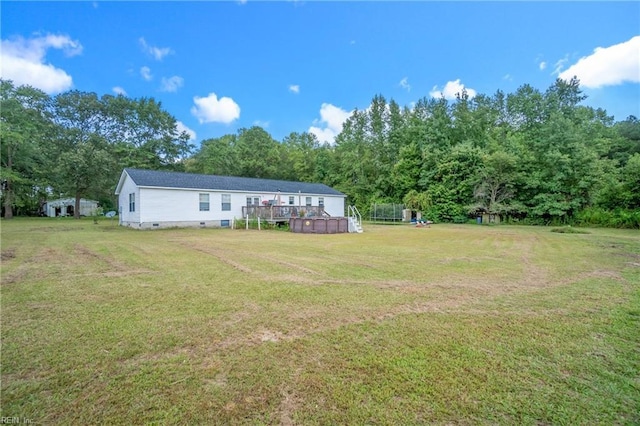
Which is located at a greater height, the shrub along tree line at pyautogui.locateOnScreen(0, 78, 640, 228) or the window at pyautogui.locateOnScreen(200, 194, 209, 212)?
the shrub along tree line at pyautogui.locateOnScreen(0, 78, 640, 228)

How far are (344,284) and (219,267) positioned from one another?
3003mm

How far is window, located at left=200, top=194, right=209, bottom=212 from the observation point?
61.1ft

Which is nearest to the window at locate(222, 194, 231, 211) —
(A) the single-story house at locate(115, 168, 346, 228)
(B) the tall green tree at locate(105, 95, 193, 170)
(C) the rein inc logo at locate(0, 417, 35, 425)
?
(A) the single-story house at locate(115, 168, 346, 228)

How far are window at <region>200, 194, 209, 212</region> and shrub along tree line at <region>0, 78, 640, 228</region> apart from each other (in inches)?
641

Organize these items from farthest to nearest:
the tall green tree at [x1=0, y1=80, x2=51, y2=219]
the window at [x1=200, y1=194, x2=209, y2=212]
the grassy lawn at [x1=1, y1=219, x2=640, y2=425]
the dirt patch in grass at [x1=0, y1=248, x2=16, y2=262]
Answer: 1. the tall green tree at [x1=0, y1=80, x2=51, y2=219]
2. the window at [x1=200, y1=194, x2=209, y2=212]
3. the dirt patch in grass at [x1=0, y1=248, x2=16, y2=262]
4. the grassy lawn at [x1=1, y1=219, x2=640, y2=425]

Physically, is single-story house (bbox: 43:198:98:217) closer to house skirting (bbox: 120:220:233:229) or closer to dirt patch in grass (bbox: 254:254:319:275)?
house skirting (bbox: 120:220:233:229)

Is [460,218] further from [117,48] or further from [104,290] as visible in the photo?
[117,48]

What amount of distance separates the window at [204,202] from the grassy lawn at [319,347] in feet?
42.1

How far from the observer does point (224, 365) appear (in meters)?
2.60

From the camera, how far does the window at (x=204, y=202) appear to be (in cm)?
1862

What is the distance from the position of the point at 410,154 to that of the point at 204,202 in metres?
21.2

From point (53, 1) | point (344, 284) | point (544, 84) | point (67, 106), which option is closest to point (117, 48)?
point (53, 1)

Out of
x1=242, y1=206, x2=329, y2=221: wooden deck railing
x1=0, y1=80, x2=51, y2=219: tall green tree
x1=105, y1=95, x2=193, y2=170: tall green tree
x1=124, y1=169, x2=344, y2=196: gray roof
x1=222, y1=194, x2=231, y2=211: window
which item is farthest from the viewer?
x1=105, y1=95, x2=193, y2=170: tall green tree

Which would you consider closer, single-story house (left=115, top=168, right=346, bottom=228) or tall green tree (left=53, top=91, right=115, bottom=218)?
single-story house (left=115, top=168, right=346, bottom=228)
